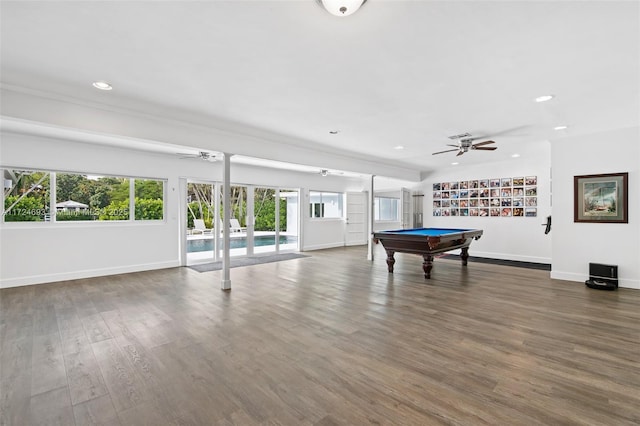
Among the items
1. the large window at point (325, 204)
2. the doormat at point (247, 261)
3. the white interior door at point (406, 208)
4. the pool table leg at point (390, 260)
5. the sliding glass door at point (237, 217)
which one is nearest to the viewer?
the pool table leg at point (390, 260)

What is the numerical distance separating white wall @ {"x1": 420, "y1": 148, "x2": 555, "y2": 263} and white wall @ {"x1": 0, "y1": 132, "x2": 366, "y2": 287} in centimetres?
648

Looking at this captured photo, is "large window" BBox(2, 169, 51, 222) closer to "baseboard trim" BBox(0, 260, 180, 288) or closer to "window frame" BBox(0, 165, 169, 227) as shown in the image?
"window frame" BBox(0, 165, 169, 227)

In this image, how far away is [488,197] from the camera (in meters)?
8.02

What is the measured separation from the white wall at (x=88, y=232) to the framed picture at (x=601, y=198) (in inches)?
283

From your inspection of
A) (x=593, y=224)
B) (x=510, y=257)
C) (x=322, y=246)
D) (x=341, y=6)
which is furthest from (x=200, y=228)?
(x=593, y=224)

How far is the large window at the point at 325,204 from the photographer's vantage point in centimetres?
980

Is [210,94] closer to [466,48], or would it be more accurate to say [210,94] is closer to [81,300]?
[466,48]

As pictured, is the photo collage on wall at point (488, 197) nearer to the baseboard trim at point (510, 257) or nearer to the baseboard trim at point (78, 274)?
the baseboard trim at point (510, 257)

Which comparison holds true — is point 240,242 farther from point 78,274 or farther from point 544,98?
point 544,98

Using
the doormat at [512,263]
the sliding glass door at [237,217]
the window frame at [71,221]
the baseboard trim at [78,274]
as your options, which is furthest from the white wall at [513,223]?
the baseboard trim at [78,274]

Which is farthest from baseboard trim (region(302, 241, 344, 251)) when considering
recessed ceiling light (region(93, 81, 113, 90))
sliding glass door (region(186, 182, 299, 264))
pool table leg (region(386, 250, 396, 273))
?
recessed ceiling light (region(93, 81, 113, 90))

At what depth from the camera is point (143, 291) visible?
460 centimetres

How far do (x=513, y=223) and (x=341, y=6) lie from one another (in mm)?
7669

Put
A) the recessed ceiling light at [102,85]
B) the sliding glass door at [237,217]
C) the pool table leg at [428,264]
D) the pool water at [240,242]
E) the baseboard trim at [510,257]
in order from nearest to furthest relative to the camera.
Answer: the recessed ceiling light at [102,85] → the pool table leg at [428,264] → the baseboard trim at [510,257] → the sliding glass door at [237,217] → the pool water at [240,242]
